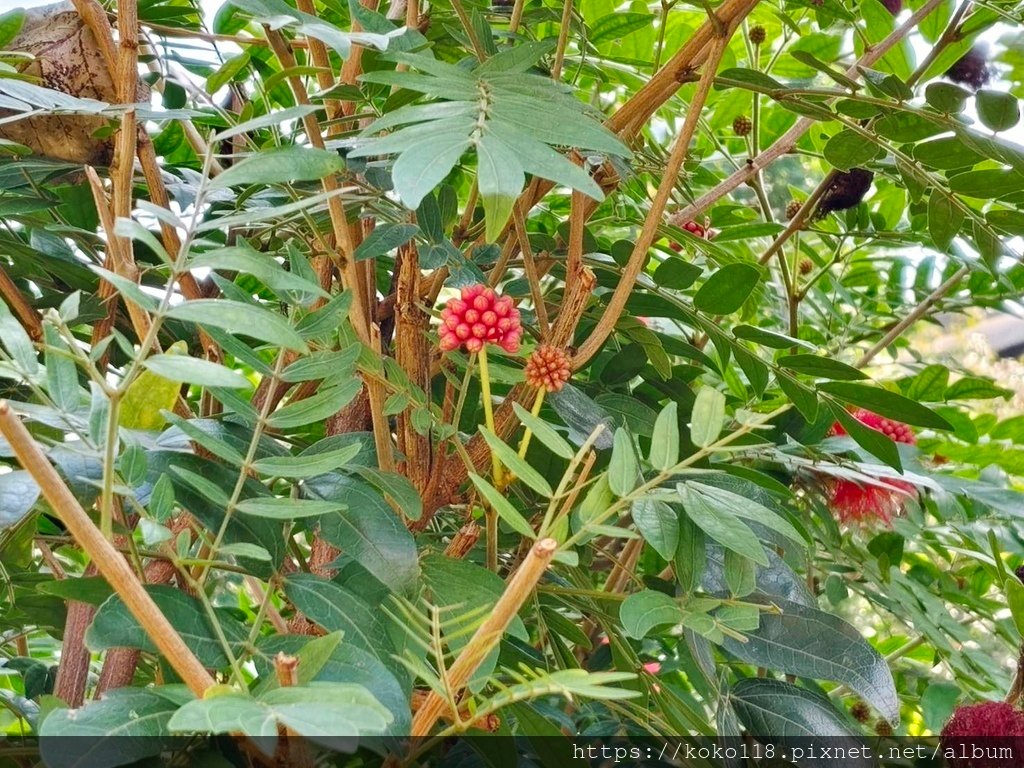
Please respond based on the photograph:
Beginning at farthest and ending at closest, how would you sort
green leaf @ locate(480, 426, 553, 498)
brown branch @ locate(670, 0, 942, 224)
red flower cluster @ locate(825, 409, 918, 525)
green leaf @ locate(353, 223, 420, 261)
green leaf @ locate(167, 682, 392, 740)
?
red flower cluster @ locate(825, 409, 918, 525) → brown branch @ locate(670, 0, 942, 224) → green leaf @ locate(353, 223, 420, 261) → green leaf @ locate(480, 426, 553, 498) → green leaf @ locate(167, 682, 392, 740)

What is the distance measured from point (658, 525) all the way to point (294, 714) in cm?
18

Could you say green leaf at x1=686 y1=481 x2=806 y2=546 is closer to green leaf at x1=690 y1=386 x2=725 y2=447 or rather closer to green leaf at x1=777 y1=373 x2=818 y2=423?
green leaf at x1=690 y1=386 x2=725 y2=447

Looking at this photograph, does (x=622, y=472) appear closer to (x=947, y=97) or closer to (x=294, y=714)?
(x=294, y=714)

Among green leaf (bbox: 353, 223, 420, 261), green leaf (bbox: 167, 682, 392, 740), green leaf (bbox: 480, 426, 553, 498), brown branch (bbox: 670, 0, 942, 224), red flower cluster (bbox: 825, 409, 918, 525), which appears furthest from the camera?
red flower cluster (bbox: 825, 409, 918, 525)

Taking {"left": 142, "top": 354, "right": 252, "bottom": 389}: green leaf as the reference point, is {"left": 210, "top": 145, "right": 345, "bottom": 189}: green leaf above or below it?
above

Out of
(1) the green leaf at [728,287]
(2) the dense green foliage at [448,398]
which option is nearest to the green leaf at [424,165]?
(2) the dense green foliage at [448,398]

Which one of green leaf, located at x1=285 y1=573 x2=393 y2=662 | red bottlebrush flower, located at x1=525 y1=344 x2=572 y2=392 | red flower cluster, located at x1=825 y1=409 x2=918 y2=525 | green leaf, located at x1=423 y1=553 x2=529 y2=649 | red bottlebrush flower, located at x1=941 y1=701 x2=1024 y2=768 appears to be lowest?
Answer: red flower cluster, located at x1=825 y1=409 x2=918 y2=525

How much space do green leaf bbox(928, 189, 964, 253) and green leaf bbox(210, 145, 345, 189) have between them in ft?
1.22

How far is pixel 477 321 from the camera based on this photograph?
0.42m

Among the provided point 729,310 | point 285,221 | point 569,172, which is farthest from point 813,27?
point 569,172

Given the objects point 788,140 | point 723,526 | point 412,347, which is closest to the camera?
point 723,526

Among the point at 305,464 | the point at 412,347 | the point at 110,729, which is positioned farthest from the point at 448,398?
the point at 110,729

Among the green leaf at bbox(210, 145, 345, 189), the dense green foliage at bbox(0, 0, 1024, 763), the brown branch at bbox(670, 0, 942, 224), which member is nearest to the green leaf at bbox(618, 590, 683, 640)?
the dense green foliage at bbox(0, 0, 1024, 763)

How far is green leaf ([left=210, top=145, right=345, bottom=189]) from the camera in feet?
1.04
